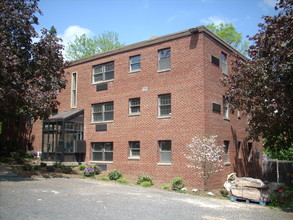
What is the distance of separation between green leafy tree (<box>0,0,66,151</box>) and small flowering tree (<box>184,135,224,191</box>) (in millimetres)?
8183

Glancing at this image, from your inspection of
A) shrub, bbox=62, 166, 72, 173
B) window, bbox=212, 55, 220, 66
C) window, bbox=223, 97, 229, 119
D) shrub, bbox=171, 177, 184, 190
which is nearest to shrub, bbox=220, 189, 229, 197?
shrub, bbox=171, 177, 184, 190

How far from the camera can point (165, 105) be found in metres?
20.3

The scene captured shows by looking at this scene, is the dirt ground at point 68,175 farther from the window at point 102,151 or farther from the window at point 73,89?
the window at point 73,89

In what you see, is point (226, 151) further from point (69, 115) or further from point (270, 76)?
point (69, 115)

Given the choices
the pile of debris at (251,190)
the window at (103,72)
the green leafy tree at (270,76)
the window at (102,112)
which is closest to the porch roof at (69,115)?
the window at (102,112)

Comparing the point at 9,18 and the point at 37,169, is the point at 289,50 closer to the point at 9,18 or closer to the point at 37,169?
the point at 9,18

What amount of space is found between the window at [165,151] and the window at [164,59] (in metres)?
4.90

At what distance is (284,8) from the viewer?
Result: 38.1 ft

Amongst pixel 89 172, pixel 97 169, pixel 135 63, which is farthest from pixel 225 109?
pixel 89 172

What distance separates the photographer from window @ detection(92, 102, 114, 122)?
23.5 meters

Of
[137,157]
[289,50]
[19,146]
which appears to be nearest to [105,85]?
[137,157]

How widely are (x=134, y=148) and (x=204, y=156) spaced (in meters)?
6.15

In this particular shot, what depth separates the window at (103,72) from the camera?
23.9m

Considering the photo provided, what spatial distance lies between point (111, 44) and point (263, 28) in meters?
38.9
